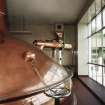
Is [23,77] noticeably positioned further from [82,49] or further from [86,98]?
[82,49]

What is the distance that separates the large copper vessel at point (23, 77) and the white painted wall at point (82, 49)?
7749mm

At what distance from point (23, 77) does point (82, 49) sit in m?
8.17

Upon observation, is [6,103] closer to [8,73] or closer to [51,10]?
[8,73]

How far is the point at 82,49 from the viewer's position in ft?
30.5

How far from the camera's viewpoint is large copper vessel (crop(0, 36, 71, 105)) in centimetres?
115

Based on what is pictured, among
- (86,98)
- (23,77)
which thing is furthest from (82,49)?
(23,77)

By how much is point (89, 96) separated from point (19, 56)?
440 centimetres

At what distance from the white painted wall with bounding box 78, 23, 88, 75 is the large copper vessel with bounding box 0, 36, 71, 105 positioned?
7749 mm

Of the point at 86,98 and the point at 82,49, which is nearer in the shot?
the point at 86,98

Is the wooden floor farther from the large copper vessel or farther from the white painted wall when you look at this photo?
the large copper vessel

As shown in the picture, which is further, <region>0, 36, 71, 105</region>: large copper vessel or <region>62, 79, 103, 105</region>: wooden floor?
<region>62, 79, 103, 105</region>: wooden floor

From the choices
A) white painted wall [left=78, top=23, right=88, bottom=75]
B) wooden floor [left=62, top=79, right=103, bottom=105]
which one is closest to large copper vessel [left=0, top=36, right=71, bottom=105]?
wooden floor [left=62, top=79, right=103, bottom=105]

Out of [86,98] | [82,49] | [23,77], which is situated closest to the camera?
[23,77]

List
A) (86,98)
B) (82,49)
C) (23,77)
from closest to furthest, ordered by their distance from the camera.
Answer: (23,77), (86,98), (82,49)
